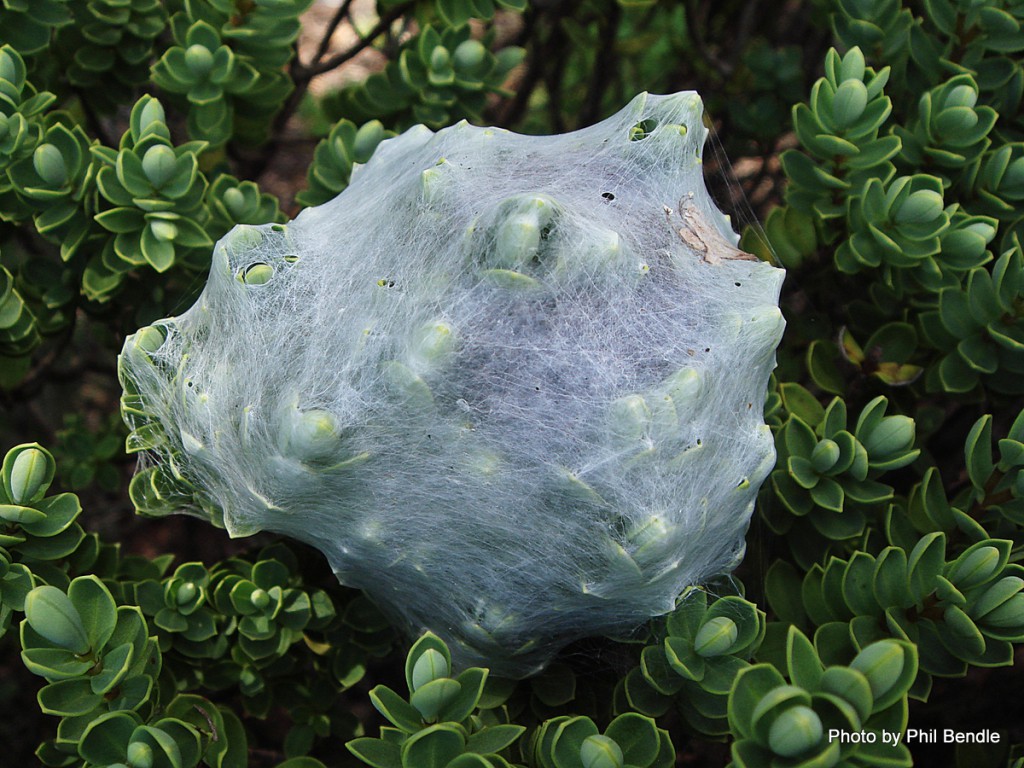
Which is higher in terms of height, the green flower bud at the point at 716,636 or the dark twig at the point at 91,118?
the dark twig at the point at 91,118

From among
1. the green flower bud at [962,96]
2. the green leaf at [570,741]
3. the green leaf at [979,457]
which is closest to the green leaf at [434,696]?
the green leaf at [570,741]

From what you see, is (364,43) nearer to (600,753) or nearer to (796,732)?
(600,753)

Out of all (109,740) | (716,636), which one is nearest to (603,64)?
(716,636)

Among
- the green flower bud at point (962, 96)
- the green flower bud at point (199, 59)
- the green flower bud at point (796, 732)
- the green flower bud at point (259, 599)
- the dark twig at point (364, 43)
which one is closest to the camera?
the green flower bud at point (796, 732)

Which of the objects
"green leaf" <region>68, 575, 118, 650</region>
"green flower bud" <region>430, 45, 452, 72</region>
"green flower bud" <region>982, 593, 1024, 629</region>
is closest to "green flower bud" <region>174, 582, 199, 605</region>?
"green leaf" <region>68, 575, 118, 650</region>

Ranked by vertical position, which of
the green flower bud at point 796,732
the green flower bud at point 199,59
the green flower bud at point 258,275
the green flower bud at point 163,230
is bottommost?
the green flower bud at point 796,732

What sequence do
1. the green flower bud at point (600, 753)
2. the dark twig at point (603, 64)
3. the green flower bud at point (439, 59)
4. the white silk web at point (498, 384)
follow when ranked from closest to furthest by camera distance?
1. the green flower bud at point (600, 753)
2. the white silk web at point (498, 384)
3. the green flower bud at point (439, 59)
4. the dark twig at point (603, 64)

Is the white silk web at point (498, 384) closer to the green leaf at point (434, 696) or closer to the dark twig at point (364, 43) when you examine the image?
the green leaf at point (434, 696)

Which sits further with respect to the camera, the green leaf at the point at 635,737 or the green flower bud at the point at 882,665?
the green leaf at the point at 635,737

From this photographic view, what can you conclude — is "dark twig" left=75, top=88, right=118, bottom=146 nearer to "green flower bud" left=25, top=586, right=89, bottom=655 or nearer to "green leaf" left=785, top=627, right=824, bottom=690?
"green flower bud" left=25, top=586, right=89, bottom=655
